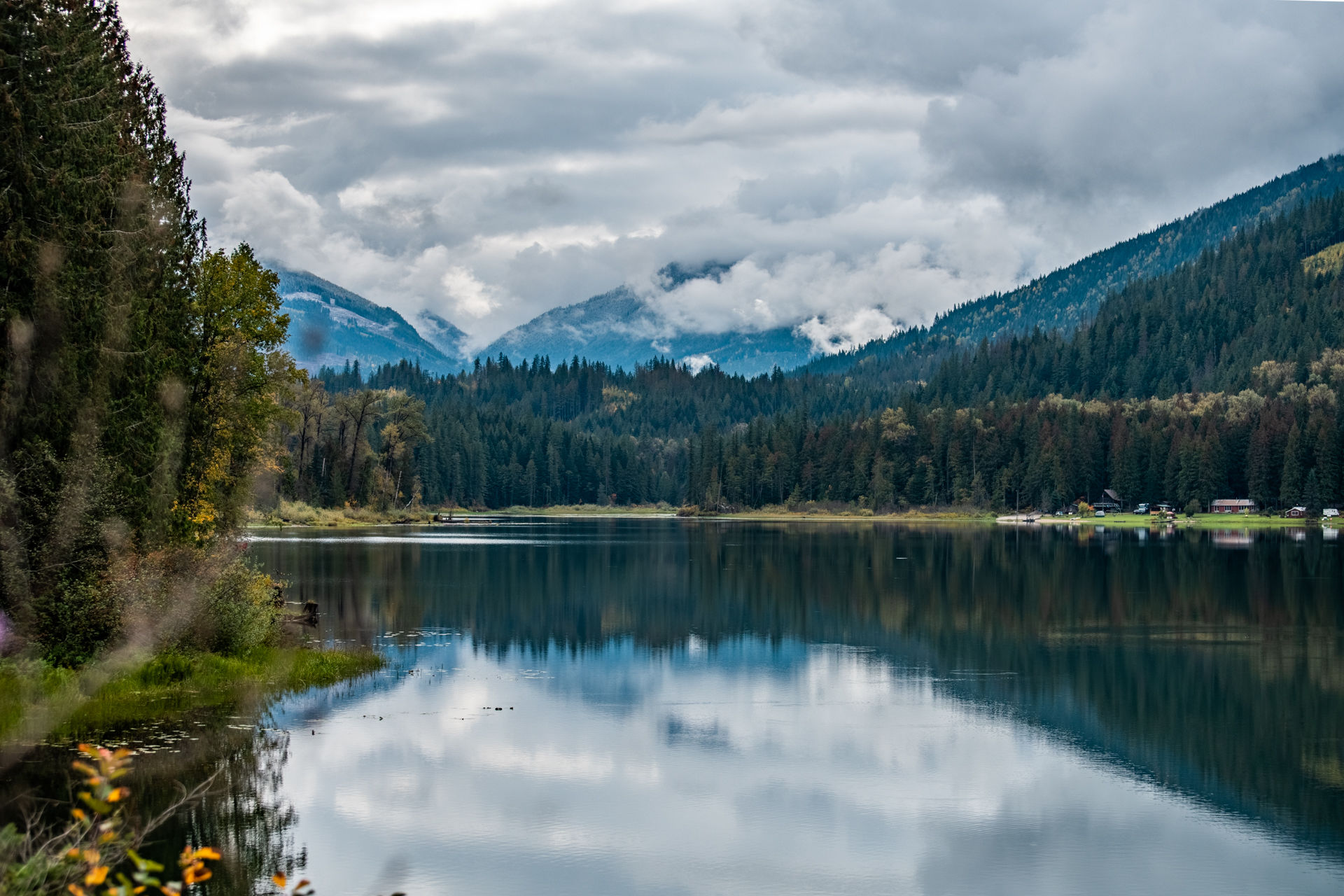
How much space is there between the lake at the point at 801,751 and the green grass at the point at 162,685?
158 centimetres

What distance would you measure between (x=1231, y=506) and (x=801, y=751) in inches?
6791

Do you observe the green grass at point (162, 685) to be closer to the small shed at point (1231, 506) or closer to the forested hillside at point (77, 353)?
the forested hillside at point (77, 353)

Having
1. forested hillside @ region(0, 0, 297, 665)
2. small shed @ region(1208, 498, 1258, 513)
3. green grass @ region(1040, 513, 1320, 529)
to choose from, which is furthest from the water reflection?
small shed @ region(1208, 498, 1258, 513)

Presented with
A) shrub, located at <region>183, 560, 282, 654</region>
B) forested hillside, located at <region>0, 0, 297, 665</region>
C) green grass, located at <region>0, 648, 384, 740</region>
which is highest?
forested hillside, located at <region>0, 0, 297, 665</region>

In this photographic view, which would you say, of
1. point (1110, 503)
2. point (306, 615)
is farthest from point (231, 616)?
point (1110, 503)

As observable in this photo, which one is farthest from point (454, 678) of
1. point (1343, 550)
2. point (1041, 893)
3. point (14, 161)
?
point (1343, 550)

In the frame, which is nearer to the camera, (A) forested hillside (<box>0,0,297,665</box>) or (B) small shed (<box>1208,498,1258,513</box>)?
(A) forested hillside (<box>0,0,297,665</box>)

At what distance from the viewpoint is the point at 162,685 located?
96.8 feet

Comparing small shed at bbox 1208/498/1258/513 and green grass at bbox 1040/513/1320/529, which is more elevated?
small shed at bbox 1208/498/1258/513

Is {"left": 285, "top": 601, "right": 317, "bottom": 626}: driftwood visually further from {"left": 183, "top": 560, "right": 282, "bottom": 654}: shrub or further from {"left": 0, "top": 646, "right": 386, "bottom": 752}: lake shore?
{"left": 183, "top": 560, "right": 282, "bottom": 654}: shrub

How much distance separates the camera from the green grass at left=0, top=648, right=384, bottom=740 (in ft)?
82.9

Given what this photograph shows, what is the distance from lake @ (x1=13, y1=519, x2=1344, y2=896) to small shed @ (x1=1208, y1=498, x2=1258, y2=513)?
132697 mm

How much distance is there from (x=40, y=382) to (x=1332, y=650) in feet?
127

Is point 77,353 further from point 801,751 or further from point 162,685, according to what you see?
point 801,751
